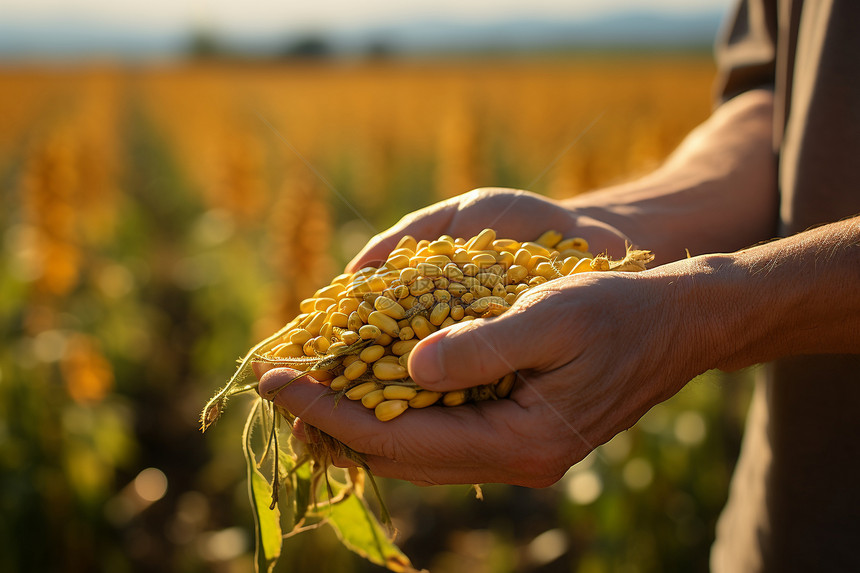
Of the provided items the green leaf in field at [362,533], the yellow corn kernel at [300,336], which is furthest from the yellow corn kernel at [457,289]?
the green leaf in field at [362,533]

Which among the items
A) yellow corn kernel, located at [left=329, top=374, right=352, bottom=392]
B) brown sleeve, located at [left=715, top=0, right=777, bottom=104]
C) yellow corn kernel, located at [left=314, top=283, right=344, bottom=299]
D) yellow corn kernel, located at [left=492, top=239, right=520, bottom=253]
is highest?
brown sleeve, located at [left=715, top=0, right=777, bottom=104]

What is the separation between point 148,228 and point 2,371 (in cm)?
415

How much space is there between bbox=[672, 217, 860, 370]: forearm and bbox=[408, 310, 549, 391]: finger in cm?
30

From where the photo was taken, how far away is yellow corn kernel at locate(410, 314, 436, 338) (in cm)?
130

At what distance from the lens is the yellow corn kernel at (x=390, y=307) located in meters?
1.32

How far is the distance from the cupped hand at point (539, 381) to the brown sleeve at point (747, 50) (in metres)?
1.01

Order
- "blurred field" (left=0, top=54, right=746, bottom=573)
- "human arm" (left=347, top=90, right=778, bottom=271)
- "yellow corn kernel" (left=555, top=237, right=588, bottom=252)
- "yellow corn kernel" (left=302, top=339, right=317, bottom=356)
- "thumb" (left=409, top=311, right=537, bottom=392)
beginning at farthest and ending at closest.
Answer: "blurred field" (left=0, top=54, right=746, bottom=573)
"human arm" (left=347, top=90, right=778, bottom=271)
"yellow corn kernel" (left=555, top=237, right=588, bottom=252)
"yellow corn kernel" (left=302, top=339, right=317, bottom=356)
"thumb" (left=409, top=311, right=537, bottom=392)

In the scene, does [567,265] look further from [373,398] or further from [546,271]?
[373,398]

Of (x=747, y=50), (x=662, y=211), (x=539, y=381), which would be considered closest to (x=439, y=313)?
(x=539, y=381)

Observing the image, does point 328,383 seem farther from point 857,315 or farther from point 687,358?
point 857,315

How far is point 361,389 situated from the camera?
4.18 ft

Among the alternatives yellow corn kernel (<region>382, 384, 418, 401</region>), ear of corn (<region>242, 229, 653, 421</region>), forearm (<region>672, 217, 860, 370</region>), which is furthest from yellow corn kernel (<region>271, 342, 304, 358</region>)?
forearm (<region>672, 217, 860, 370</region>)

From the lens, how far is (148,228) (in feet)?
23.5

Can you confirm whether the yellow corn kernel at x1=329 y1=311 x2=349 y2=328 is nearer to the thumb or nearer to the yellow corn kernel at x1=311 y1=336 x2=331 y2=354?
the yellow corn kernel at x1=311 y1=336 x2=331 y2=354
